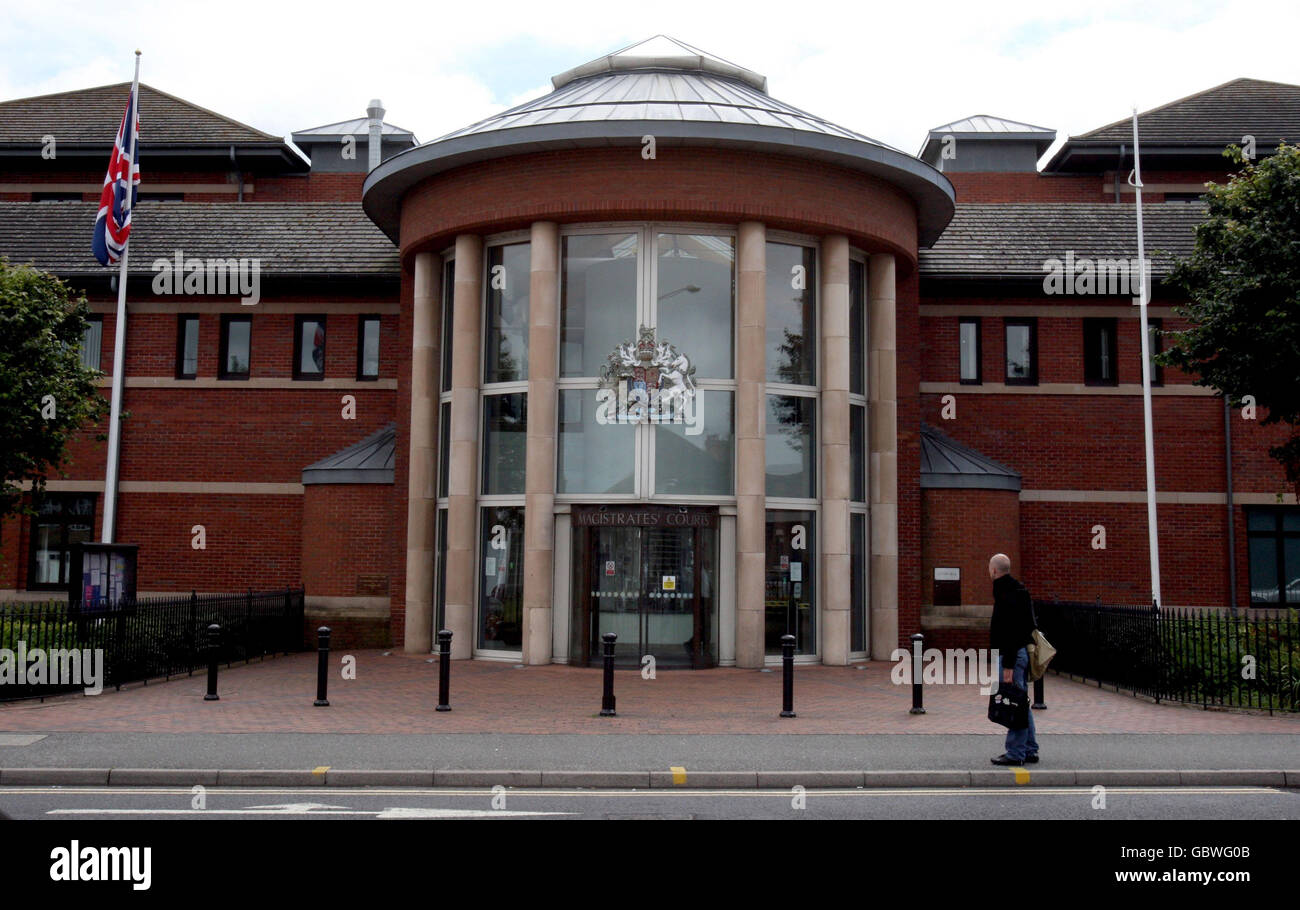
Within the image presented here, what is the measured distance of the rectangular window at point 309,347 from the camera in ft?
80.1

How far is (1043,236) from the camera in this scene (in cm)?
2517

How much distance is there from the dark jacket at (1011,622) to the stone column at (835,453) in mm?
8869

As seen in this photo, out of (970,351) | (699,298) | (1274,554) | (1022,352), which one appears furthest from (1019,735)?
(1274,554)

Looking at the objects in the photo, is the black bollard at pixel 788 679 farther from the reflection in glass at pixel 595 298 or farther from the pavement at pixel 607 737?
the reflection in glass at pixel 595 298

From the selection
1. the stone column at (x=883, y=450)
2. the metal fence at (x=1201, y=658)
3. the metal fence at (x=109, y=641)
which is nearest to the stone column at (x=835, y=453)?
the stone column at (x=883, y=450)

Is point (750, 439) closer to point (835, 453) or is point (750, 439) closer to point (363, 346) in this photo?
point (835, 453)

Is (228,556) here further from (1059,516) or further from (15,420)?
(1059,516)

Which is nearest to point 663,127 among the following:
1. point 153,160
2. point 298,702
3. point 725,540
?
point 725,540

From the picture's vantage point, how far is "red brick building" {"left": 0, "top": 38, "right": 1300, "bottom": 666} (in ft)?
60.7

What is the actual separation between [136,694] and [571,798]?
8.51 meters

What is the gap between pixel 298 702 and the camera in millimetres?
14047

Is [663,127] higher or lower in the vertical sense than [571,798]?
higher

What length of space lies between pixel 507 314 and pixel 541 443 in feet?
8.83

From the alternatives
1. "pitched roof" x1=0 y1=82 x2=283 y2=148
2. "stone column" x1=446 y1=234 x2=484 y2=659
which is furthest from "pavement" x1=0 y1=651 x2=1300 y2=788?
"pitched roof" x1=0 y1=82 x2=283 y2=148
